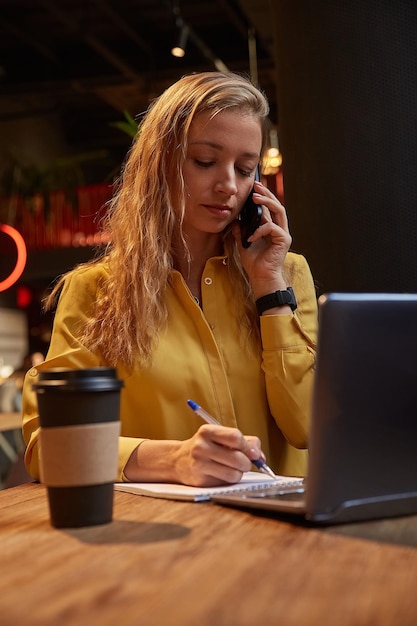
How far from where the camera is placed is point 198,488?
1403 millimetres

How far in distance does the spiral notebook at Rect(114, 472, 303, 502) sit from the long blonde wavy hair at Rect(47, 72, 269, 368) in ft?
1.39

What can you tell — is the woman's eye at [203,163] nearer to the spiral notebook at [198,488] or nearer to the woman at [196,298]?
the woman at [196,298]

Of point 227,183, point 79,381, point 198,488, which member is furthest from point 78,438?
point 227,183

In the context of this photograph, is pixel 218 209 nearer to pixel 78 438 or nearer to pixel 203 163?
pixel 203 163

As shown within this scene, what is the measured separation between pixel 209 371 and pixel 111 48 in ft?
29.6

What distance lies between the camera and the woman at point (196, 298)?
6.10ft

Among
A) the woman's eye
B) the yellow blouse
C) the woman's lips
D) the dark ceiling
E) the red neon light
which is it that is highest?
the dark ceiling

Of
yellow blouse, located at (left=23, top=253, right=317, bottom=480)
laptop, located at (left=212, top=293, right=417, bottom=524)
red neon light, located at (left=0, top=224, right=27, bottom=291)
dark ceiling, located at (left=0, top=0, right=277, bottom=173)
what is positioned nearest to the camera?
laptop, located at (left=212, top=293, right=417, bottom=524)

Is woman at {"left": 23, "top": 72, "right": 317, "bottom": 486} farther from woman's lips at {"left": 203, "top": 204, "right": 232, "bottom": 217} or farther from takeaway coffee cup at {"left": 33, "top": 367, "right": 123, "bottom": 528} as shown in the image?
takeaway coffee cup at {"left": 33, "top": 367, "right": 123, "bottom": 528}

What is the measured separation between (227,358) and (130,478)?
1.54ft

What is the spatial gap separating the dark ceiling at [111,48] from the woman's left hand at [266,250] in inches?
274

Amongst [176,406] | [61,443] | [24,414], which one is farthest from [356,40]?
[61,443]

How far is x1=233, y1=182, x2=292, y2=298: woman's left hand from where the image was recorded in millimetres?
1949

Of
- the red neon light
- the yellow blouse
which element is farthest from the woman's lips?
the red neon light
